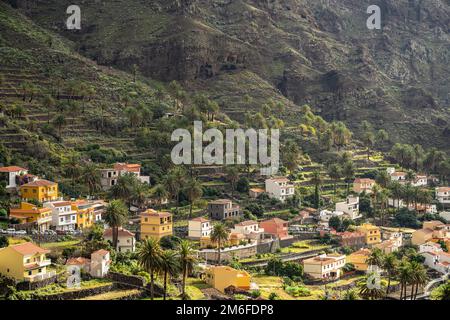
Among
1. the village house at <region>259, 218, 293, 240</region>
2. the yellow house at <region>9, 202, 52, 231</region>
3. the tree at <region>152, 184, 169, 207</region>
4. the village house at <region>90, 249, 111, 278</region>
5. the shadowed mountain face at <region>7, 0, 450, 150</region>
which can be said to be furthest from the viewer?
the shadowed mountain face at <region>7, 0, 450, 150</region>

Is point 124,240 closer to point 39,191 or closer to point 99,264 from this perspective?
point 99,264

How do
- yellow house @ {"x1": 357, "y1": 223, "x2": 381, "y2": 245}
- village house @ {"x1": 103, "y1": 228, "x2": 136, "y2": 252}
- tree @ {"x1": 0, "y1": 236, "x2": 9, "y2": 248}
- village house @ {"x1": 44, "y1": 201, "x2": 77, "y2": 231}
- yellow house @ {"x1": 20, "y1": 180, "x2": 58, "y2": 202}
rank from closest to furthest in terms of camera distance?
tree @ {"x1": 0, "y1": 236, "x2": 9, "y2": 248}, village house @ {"x1": 103, "y1": 228, "x2": 136, "y2": 252}, village house @ {"x1": 44, "y1": 201, "x2": 77, "y2": 231}, yellow house @ {"x1": 20, "y1": 180, "x2": 58, "y2": 202}, yellow house @ {"x1": 357, "y1": 223, "x2": 381, "y2": 245}

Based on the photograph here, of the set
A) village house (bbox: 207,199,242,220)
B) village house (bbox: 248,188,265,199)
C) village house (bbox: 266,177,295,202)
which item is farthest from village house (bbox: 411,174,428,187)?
village house (bbox: 207,199,242,220)

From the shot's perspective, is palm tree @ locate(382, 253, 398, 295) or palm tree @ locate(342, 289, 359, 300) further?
palm tree @ locate(382, 253, 398, 295)

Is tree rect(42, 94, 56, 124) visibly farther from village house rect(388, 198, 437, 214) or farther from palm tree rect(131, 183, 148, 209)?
village house rect(388, 198, 437, 214)

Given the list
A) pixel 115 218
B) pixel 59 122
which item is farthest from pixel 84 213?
pixel 59 122

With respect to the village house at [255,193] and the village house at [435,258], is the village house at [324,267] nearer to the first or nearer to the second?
the village house at [435,258]
